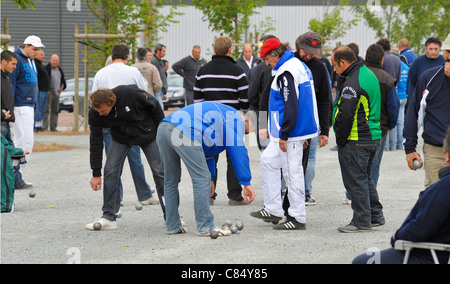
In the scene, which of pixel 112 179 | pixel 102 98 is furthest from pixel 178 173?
pixel 102 98

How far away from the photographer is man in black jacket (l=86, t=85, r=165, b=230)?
8.34m

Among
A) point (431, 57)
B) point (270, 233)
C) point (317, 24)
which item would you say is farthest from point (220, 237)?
point (317, 24)

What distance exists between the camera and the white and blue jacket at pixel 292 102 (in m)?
8.09

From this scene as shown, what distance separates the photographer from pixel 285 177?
8352 millimetres

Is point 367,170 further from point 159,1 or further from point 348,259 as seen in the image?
point 159,1

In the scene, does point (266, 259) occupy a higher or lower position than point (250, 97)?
lower

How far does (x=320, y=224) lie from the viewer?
8.62 meters

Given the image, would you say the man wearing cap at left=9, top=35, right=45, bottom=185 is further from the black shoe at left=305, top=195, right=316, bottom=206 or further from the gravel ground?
the black shoe at left=305, top=195, right=316, bottom=206

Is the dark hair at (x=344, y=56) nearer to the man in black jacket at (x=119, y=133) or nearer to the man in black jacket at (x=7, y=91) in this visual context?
the man in black jacket at (x=119, y=133)

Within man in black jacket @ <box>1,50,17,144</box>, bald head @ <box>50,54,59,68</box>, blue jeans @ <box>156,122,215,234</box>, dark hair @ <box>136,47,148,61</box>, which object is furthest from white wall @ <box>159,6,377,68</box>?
blue jeans @ <box>156,122,215,234</box>

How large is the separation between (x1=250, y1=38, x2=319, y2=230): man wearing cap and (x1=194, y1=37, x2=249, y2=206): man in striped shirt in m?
1.46

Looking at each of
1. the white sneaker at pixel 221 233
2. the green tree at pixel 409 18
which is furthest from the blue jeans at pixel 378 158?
the green tree at pixel 409 18

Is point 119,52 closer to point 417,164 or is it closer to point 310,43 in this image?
point 310,43

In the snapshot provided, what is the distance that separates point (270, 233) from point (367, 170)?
1.19 meters
